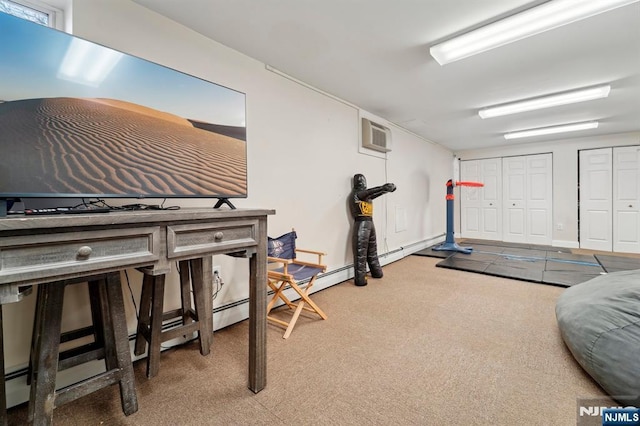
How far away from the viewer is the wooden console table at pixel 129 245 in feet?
2.71

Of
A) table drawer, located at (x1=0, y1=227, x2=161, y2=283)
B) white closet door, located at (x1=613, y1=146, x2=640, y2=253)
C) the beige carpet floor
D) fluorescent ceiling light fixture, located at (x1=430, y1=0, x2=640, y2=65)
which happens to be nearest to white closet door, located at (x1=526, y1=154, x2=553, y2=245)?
white closet door, located at (x1=613, y1=146, x2=640, y2=253)

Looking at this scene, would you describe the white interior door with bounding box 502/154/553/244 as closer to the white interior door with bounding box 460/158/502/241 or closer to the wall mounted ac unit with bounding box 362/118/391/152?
the white interior door with bounding box 460/158/502/241

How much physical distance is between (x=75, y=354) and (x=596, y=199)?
27.0 feet

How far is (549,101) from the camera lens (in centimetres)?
345

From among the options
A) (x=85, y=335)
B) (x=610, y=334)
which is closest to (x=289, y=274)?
(x=85, y=335)

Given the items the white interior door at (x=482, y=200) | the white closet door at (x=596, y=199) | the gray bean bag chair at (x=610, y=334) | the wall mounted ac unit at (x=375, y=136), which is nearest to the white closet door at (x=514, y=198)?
the white interior door at (x=482, y=200)

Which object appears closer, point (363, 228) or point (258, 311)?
point (258, 311)

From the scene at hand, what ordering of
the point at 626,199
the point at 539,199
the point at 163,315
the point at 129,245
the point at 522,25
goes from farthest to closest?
the point at 539,199, the point at 626,199, the point at 522,25, the point at 163,315, the point at 129,245

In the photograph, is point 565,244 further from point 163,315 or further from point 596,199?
point 163,315

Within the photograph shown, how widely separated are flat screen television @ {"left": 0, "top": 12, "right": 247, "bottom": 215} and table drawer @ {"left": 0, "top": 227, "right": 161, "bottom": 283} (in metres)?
0.31

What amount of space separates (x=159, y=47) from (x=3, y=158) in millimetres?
1333

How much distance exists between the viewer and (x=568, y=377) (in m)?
1.60

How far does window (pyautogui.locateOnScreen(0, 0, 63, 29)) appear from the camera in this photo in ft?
5.04

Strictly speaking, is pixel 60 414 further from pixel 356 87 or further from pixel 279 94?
pixel 356 87
